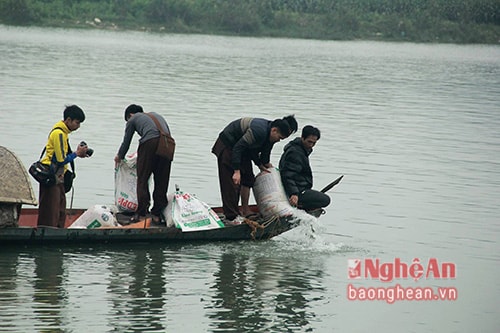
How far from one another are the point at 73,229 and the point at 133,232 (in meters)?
0.67

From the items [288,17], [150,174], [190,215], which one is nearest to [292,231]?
[190,215]

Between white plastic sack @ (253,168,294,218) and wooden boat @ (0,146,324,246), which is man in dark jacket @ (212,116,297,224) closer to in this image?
white plastic sack @ (253,168,294,218)

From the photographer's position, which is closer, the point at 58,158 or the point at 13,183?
the point at 13,183

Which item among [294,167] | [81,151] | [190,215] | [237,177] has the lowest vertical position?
[190,215]

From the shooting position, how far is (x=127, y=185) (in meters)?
11.9

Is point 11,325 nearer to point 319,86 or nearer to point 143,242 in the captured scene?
point 143,242

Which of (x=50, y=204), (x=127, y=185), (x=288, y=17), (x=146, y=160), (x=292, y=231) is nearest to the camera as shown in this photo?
(x=50, y=204)

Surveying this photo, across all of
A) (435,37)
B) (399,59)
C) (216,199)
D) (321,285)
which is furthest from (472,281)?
(435,37)

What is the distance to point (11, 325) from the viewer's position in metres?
8.79

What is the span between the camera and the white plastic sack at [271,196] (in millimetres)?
12133

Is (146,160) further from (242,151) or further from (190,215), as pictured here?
(242,151)

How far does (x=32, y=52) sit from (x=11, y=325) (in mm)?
33794

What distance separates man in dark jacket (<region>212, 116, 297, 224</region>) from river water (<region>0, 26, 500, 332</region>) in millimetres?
560

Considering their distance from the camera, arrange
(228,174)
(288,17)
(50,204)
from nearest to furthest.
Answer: (50,204) → (228,174) → (288,17)
